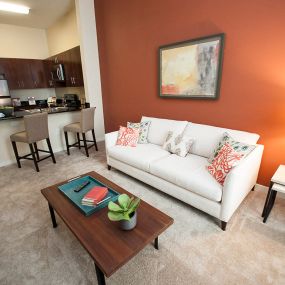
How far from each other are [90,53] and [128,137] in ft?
7.35

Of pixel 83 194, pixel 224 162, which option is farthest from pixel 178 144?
pixel 83 194

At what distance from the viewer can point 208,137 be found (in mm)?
2361

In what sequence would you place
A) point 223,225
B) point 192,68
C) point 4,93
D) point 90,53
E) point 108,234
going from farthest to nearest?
point 4,93
point 90,53
point 192,68
point 223,225
point 108,234

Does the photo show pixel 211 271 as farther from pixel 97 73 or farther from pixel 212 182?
pixel 97 73

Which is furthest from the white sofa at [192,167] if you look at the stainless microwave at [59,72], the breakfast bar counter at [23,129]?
the stainless microwave at [59,72]

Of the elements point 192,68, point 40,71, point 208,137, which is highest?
point 40,71

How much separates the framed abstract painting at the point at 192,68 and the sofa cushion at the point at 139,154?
0.94 metres

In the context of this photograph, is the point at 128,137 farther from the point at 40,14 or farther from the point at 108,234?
the point at 40,14

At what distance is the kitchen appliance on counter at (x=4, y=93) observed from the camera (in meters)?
4.59

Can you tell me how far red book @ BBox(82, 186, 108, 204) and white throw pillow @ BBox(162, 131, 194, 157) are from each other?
1184mm

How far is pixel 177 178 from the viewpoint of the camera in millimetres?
1989

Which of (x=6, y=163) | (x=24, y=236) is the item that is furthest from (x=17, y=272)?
(x=6, y=163)

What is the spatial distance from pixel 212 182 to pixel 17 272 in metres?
1.80

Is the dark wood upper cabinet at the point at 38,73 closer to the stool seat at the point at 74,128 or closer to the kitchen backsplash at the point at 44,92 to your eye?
the kitchen backsplash at the point at 44,92
